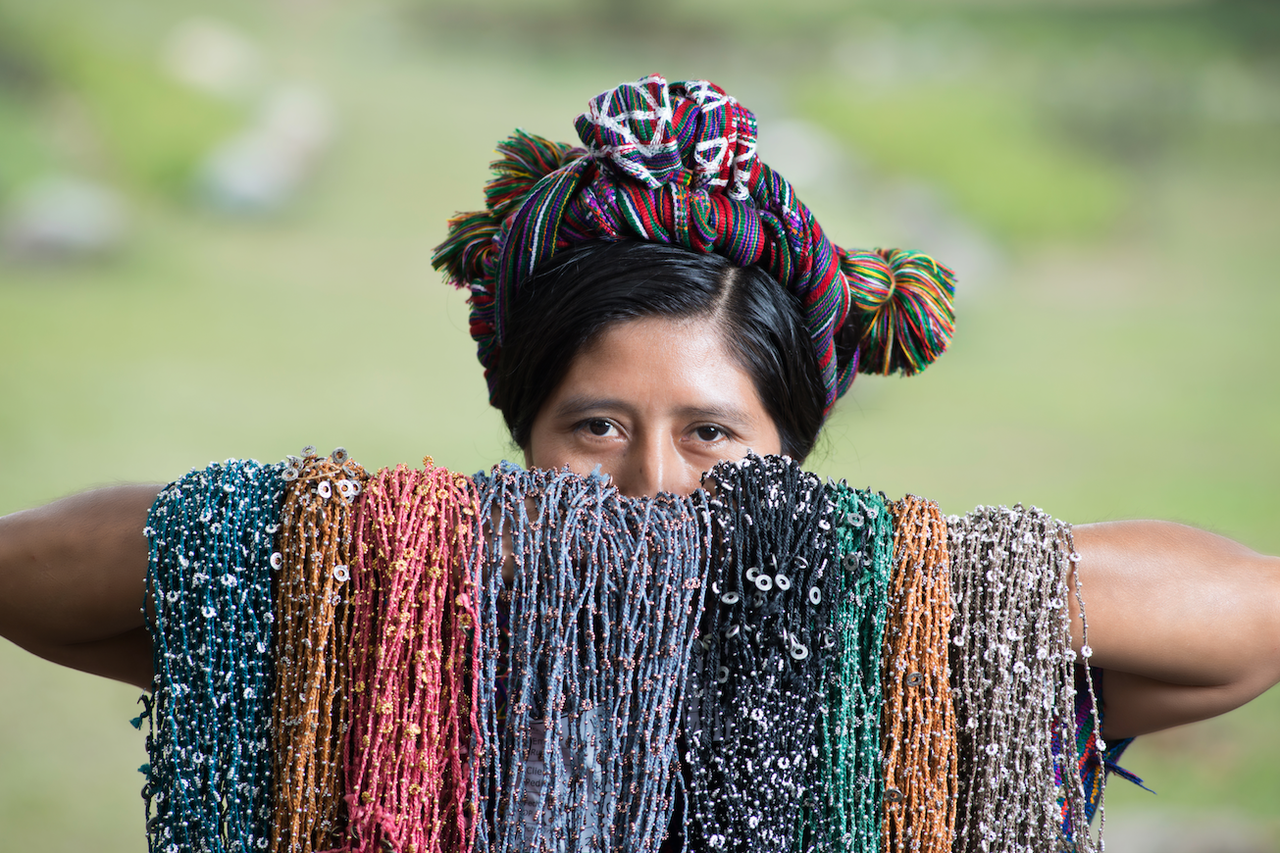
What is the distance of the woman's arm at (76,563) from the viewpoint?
2.02 feet

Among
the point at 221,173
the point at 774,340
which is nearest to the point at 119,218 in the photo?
the point at 221,173

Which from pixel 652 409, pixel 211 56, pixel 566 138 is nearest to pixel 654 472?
pixel 652 409

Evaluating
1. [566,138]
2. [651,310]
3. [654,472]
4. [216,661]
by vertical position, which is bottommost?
[216,661]

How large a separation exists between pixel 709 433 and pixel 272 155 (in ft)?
9.64

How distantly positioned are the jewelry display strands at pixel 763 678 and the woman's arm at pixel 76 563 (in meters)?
0.34

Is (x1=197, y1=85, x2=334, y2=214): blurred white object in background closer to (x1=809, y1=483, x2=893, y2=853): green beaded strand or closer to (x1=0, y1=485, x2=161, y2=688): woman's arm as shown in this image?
(x1=0, y1=485, x2=161, y2=688): woman's arm

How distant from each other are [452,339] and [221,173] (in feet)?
2.97

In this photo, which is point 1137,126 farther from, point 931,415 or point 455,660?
point 455,660

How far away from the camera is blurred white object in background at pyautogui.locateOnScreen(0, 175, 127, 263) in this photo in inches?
123

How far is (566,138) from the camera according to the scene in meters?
3.43

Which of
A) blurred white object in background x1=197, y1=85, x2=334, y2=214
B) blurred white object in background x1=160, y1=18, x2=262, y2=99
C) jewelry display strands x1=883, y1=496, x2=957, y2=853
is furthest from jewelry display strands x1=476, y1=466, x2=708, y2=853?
blurred white object in background x1=160, y1=18, x2=262, y2=99

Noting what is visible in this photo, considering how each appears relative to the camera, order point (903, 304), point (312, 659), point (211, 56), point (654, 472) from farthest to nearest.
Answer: point (211, 56) < point (903, 304) < point (654, 472) < point (312, 659)

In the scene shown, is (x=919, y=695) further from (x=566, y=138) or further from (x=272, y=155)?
(x=272, y=155)

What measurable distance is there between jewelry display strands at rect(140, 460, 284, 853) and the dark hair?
1.15ft
